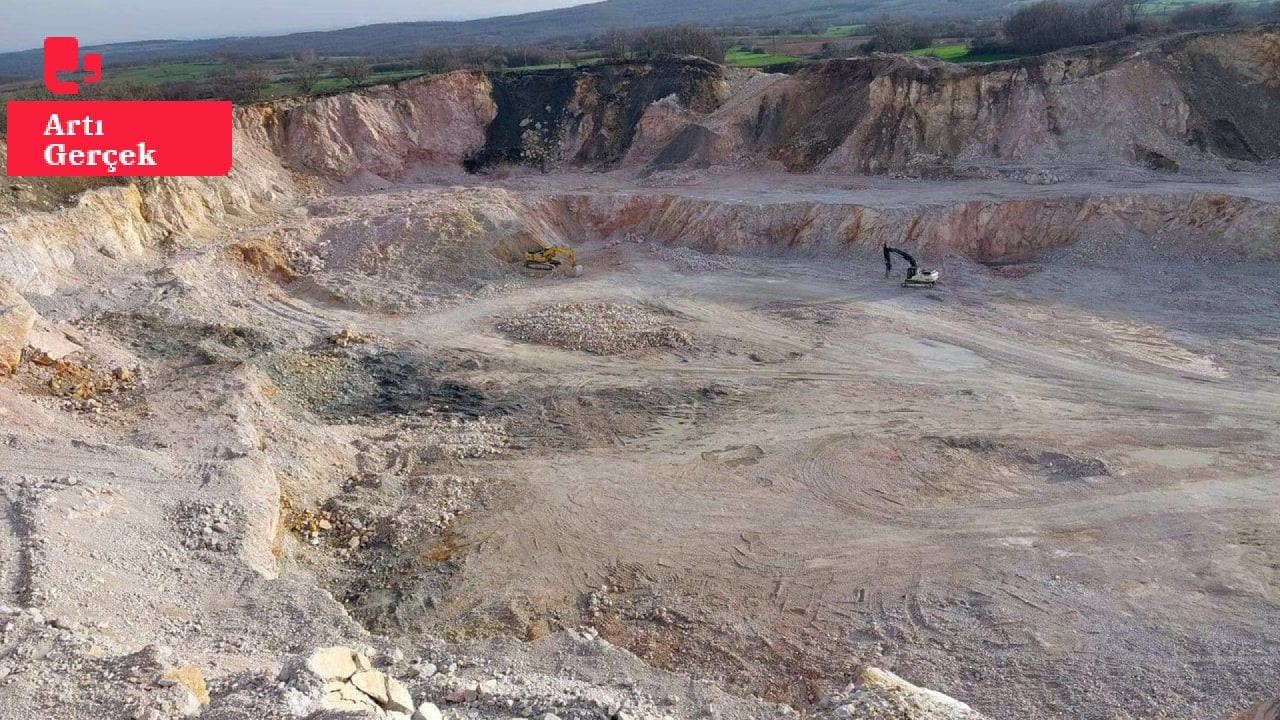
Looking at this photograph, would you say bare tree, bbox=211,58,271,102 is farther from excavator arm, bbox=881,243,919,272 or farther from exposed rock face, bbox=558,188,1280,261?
excavator arm, bbox=881,243,919,272

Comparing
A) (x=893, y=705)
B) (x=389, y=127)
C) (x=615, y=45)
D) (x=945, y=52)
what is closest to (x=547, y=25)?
(x=615, y=45)

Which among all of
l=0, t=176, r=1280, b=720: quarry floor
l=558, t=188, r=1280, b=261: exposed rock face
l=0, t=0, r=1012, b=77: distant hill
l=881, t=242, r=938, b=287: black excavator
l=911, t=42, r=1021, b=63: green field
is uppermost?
l=0, t=0, r=1012, b=77: distant hill

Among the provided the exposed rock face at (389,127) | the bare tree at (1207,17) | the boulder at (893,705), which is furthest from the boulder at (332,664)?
the bare tree at (1207,17)

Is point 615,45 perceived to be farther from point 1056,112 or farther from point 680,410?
point 680,410

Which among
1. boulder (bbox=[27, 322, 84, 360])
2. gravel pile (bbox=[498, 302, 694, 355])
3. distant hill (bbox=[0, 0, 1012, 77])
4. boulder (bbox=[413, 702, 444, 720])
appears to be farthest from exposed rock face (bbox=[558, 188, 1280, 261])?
distant hill (bbox=[0, 0, 1012, 77])

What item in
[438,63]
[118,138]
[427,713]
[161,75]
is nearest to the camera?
[427,713]

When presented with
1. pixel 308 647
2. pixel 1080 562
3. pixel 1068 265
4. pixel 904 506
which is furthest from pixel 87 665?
Answer: pixel 1068 265

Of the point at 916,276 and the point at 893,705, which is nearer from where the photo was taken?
the point at 893,705
